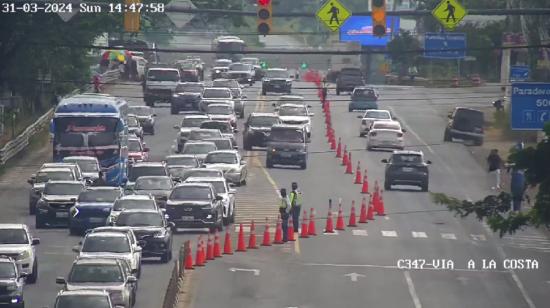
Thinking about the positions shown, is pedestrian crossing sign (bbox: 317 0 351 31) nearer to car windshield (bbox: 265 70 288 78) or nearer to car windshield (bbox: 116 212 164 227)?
car windshield (bbox: 116 212 164 227)

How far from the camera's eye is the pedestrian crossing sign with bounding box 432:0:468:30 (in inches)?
1576

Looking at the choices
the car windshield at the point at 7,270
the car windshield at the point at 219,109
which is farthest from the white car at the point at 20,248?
the car windshield at the point at 219,109

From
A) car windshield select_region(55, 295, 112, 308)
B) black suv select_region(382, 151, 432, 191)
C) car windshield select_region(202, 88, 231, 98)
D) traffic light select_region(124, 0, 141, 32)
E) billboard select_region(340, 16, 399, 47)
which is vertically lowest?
black suv select_region(382, 151, 432, 191)

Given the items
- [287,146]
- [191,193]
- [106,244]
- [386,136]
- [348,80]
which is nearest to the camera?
[106,244]

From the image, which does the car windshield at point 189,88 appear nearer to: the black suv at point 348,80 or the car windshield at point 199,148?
the black suv at point 348,80

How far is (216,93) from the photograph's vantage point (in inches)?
3295

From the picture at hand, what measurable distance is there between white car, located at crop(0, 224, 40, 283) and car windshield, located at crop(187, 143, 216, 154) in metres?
23.4

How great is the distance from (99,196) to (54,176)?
583 centimetres

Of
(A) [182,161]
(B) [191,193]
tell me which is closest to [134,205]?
(B) [191,193]

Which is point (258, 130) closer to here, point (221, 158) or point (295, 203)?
point (221, 158)

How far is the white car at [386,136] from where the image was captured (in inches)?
2830

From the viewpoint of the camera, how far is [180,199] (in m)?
47.3

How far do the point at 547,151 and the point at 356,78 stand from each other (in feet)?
239

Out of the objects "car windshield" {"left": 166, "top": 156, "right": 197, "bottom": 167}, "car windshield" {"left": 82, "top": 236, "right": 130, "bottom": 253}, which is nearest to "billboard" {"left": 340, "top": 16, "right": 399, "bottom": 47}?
"car windshield" {"left": 166, "top": 156, "right": 197, "bottom": 167}
